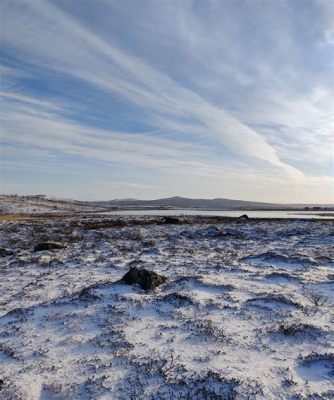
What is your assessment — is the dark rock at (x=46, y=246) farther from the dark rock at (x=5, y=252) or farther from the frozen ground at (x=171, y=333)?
the frozen ground at (x=171, y=333)

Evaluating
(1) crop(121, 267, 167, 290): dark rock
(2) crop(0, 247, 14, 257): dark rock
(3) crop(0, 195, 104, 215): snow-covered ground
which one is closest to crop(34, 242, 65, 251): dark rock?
(2) crop(0, 247, 14, 257): dark rock

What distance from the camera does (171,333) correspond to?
25.4 ft

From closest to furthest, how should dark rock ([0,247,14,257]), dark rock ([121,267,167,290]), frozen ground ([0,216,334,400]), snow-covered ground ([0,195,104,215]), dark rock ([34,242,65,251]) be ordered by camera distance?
1. frozen ground ([0,216,334,400])
2. dark rock ([121,267,167,290])
3. dark rock ([0,247,14,257])
4. dark rock ([34,242,65,251])
5. snow-covered ground ([0,195,104,215])

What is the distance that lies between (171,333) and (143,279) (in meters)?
3.39

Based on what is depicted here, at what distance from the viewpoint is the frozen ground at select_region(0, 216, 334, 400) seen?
5766mm

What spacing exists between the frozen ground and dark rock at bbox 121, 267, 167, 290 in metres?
0.31

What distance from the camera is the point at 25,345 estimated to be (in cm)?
723

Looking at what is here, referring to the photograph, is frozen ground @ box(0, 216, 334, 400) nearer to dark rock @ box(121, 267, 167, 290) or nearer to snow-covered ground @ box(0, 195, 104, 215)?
dark rock @ box(121, 267, 167, 290)

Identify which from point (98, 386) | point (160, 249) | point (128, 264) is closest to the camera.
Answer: point (98, 386)

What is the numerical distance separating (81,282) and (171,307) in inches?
154

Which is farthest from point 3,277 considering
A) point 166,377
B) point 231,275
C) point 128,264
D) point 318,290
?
point 318,290

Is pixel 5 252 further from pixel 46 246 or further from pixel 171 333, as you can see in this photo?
pixel 171 333

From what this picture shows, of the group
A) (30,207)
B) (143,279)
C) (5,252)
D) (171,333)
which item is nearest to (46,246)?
(5,252)

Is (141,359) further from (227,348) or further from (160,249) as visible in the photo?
(160,249)
